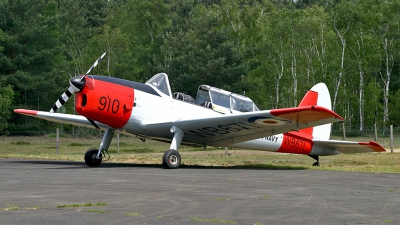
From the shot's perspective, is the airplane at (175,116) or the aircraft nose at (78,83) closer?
the aircraft nose at (78,83)

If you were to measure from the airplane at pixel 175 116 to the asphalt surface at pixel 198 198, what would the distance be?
274 centimetres

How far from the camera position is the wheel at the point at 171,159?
684 inches

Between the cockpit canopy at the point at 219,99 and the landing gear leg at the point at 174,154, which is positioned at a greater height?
the cockpit canopy at the point at 219,99

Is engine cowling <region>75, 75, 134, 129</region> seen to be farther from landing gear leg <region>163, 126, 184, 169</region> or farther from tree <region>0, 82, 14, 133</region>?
tree <region>0, 82, 14, 133</region>

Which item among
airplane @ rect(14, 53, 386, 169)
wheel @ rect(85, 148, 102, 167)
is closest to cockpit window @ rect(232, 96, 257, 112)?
airplane @ rect(14, 53, 386, 169)

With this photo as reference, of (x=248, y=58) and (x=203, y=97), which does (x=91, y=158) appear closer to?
(x=203, y=97)

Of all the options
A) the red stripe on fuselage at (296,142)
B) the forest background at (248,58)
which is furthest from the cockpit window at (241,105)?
the forest background at (248,58)

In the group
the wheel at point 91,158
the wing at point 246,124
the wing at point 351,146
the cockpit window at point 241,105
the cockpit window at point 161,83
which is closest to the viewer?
the wing at point 246,124

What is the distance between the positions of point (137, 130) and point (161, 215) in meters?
10.4

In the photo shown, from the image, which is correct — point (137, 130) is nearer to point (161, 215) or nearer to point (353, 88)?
point (161, 215)

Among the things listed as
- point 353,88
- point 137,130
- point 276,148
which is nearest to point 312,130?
point 276,148

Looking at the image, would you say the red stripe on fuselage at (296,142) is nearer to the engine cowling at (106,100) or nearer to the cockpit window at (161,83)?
the cockpit window at (161,83)

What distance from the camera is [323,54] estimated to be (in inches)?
2406

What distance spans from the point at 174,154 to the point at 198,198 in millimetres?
7818
